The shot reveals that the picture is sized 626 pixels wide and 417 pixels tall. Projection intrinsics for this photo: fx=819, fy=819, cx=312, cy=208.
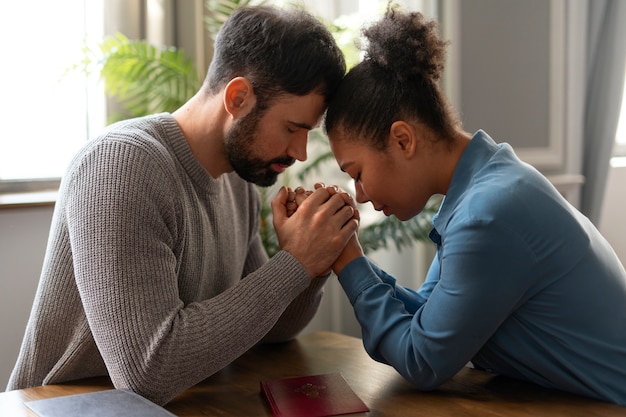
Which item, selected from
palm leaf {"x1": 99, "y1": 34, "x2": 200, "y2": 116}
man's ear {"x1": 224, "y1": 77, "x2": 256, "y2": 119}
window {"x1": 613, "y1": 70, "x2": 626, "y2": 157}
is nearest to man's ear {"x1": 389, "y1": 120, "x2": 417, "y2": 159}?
man's ear {"x1": 224, "y1": 77, "x2": 256, "y2": 119}

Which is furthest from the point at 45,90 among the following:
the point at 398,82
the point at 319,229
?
the point at 398,82

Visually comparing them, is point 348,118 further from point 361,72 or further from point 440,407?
point 440,407

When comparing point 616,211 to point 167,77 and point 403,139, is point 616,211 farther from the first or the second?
point 403,139

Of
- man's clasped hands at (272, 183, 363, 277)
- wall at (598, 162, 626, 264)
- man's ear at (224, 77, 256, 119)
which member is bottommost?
wall at (598, 162, 626, 264)

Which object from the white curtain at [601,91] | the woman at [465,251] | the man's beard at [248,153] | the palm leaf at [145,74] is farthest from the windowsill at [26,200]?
the white curtain at [601,91]

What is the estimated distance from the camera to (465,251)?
1427mm

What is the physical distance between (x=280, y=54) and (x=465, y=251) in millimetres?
585

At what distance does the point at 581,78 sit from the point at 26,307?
2.53m

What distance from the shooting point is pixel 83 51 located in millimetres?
2566

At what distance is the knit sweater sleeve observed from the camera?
144cm

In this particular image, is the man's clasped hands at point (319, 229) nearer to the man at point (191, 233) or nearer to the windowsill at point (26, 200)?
the man at point (191, 233)

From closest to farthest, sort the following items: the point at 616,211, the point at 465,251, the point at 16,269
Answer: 1. the point at 465,251
2. the point at 16,269
3. the point at 616,211

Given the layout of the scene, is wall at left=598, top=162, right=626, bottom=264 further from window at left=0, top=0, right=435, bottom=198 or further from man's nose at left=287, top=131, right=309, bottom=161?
man's nose at left=287, top=131, right=309, bottom=161

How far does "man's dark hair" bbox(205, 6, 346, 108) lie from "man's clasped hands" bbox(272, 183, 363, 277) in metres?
0.22
